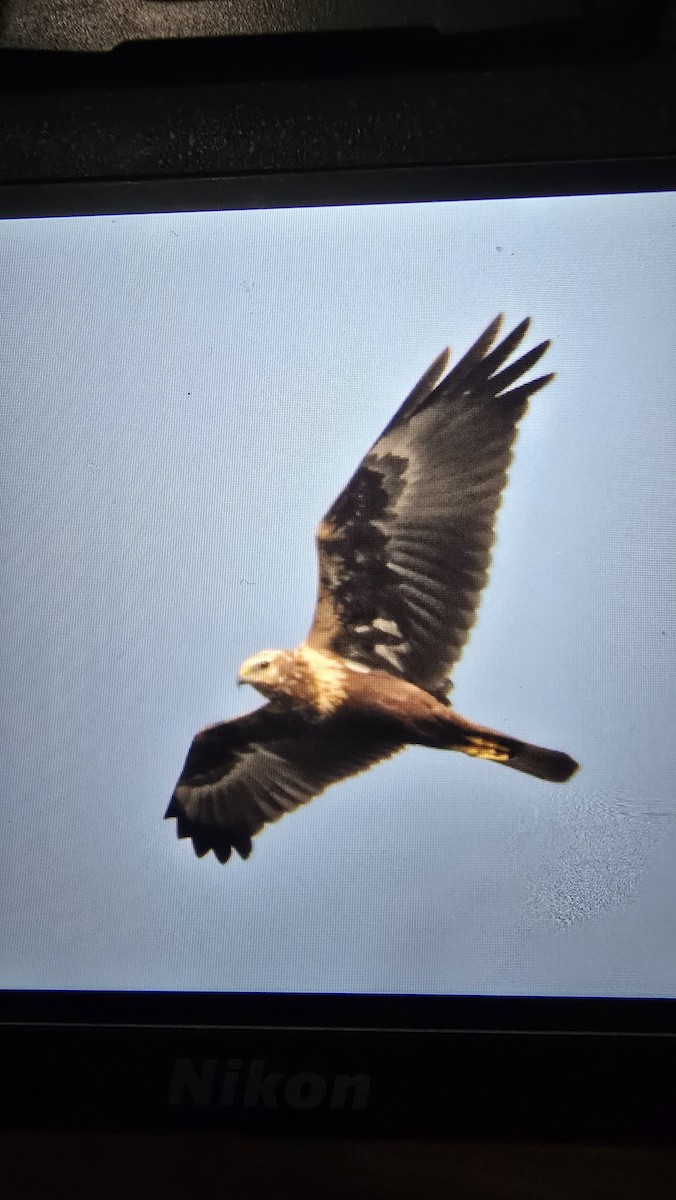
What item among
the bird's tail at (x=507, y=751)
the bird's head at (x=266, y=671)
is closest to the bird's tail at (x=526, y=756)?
the bird's tail at (x=507, y=751)

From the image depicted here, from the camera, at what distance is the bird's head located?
64cm

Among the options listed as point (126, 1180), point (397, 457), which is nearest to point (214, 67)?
point (397, 457)

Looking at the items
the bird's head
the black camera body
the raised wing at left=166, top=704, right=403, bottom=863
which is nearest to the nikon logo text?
the black camera body

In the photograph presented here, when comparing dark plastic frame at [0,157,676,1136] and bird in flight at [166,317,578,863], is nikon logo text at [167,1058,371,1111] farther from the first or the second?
bird in flight at [166,317,578,863]

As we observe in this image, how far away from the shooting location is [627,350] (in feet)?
2.17

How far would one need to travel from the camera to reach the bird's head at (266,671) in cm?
64

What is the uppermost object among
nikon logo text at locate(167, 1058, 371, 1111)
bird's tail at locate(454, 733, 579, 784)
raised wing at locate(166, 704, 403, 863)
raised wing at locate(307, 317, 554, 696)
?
raised wing at locate(307, 317, 554, 696)

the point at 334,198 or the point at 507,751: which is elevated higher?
the point at 334,198

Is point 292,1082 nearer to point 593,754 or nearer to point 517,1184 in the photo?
point 517,1184

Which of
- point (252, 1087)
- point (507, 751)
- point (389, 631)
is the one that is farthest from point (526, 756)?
point (252, 1087)

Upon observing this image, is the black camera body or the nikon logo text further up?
the black camera body

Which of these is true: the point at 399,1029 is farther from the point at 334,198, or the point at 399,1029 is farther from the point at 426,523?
the point at 334,198

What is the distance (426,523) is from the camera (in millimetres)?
664

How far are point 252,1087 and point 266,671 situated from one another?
0.27 m
